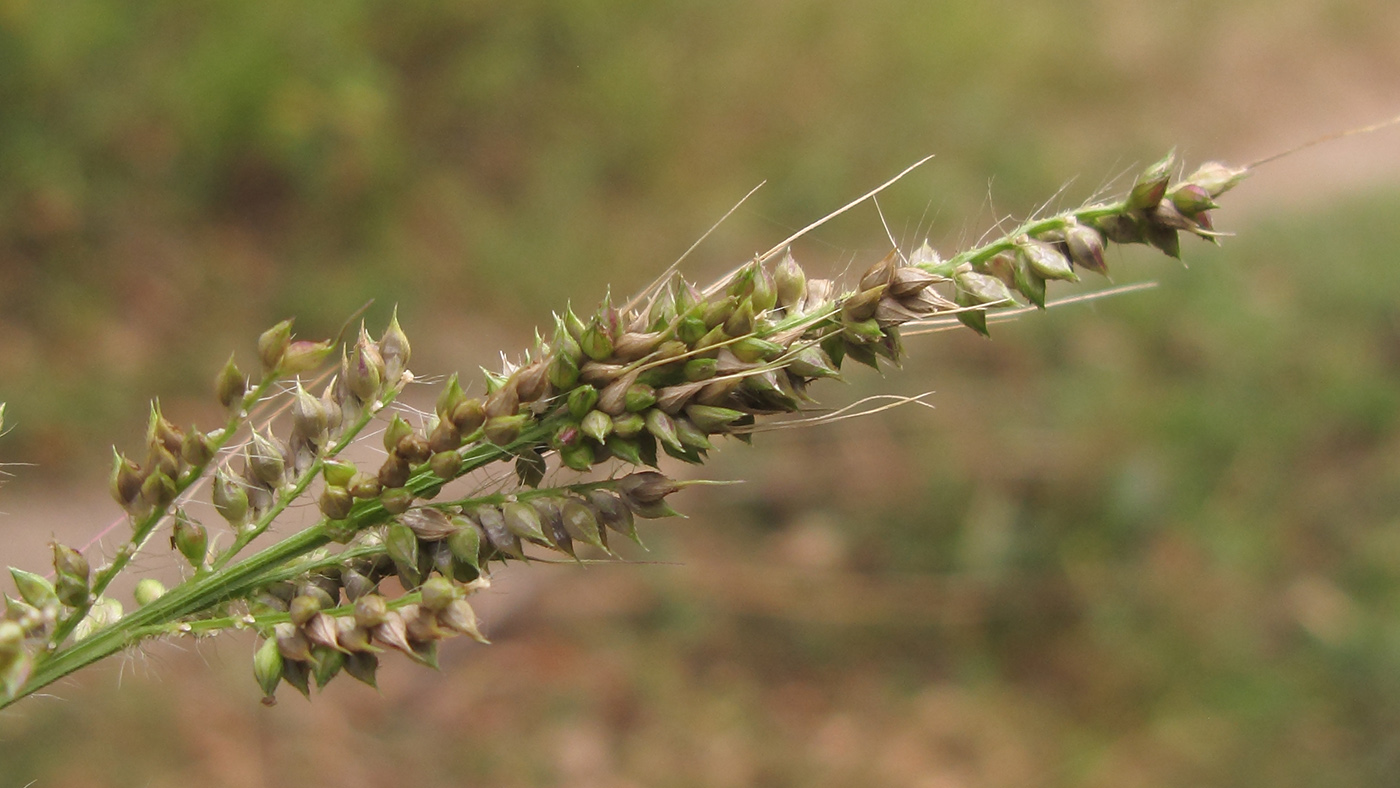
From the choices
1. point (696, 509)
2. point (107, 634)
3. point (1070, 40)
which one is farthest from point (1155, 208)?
point (1070, 40)

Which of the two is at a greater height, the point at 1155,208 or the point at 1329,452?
the point at 1155,208

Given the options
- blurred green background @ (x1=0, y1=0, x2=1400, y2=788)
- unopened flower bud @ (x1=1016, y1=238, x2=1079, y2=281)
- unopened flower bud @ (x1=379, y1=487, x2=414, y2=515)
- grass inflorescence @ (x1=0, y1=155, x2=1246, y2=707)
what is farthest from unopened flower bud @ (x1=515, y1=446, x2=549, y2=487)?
blurred green background @ (x1=0, y1=0, x2=1400, y2=788)

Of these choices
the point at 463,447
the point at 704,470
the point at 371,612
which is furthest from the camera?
the point at 704,470

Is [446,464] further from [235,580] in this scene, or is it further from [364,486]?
[235,580]

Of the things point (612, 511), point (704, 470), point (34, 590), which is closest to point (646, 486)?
point (612, 511)

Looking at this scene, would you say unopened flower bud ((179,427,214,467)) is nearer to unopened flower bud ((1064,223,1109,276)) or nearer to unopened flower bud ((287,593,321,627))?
unopened flower bud ((287,593,321,627))

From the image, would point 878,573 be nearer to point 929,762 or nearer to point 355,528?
point 929,762

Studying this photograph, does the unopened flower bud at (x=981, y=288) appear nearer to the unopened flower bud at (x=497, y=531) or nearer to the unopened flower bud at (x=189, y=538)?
the unopened flower bud at (x=497, y=531)
